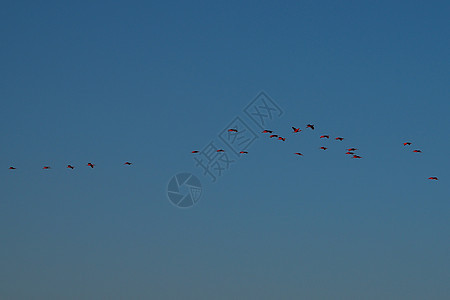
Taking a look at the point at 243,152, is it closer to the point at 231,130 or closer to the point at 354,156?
the point at 231,130

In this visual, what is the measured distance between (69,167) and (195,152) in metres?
19.2

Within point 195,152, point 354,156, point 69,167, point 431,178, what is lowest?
point 431,178

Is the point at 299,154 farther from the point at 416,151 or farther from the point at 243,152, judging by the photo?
the point at 416,151

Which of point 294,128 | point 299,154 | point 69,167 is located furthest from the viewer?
point 69,167

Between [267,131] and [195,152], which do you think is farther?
[195,152]

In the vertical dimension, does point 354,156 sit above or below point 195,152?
below

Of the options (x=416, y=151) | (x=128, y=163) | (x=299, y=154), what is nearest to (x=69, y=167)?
(x=128, y=163)

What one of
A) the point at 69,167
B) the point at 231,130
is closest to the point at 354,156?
the point at 231,130

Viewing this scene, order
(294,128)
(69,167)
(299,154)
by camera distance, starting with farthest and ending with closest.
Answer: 1. (69,167)
2. (299,154)
3. (294,128)

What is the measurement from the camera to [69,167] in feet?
364

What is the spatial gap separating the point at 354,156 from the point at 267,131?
12.1m

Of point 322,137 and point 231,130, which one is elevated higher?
point 231,130

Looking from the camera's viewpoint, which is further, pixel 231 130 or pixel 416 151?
pixel 231 130

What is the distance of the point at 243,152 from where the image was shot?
105188mm
